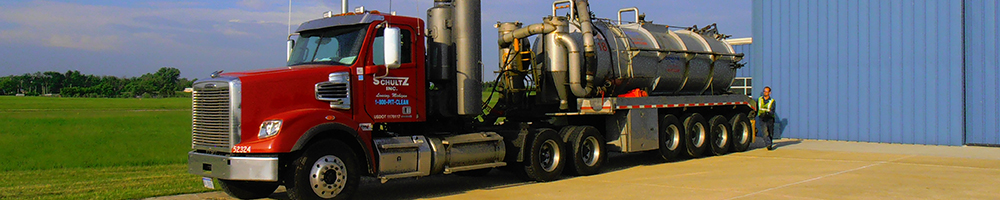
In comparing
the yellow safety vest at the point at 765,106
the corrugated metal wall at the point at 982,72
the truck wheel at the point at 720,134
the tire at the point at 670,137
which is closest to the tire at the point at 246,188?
the tire at the point at 670,137

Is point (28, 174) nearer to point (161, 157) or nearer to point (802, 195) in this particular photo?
point (161, 157)

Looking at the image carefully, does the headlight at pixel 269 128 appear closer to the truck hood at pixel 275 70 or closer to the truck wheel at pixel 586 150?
the truck hood at pixel 275 70

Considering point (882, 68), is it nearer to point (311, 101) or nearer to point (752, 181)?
point (752, 181)

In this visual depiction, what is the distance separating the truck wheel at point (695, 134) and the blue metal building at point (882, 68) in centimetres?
591

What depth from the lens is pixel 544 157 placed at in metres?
12.3

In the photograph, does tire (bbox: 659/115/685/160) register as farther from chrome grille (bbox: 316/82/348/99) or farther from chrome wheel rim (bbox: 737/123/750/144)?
chrome grille (bbox: 316/82/348/99)

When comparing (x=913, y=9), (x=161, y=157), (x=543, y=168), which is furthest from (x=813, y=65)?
(x=161, y=157)

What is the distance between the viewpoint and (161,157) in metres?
16.5

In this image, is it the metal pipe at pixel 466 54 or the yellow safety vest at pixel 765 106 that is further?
the yellow safety vest at pixel 765 106

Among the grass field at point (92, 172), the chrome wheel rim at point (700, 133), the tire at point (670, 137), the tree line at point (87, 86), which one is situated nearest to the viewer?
the grass field at point (92, 172)

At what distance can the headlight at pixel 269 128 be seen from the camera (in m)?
8.76

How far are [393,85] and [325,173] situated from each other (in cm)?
159

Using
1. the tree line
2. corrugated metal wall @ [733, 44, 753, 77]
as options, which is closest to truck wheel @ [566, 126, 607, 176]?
corrugated metal wall @ [733, 44, 753, 77]

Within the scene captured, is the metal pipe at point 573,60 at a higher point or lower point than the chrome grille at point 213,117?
higher
